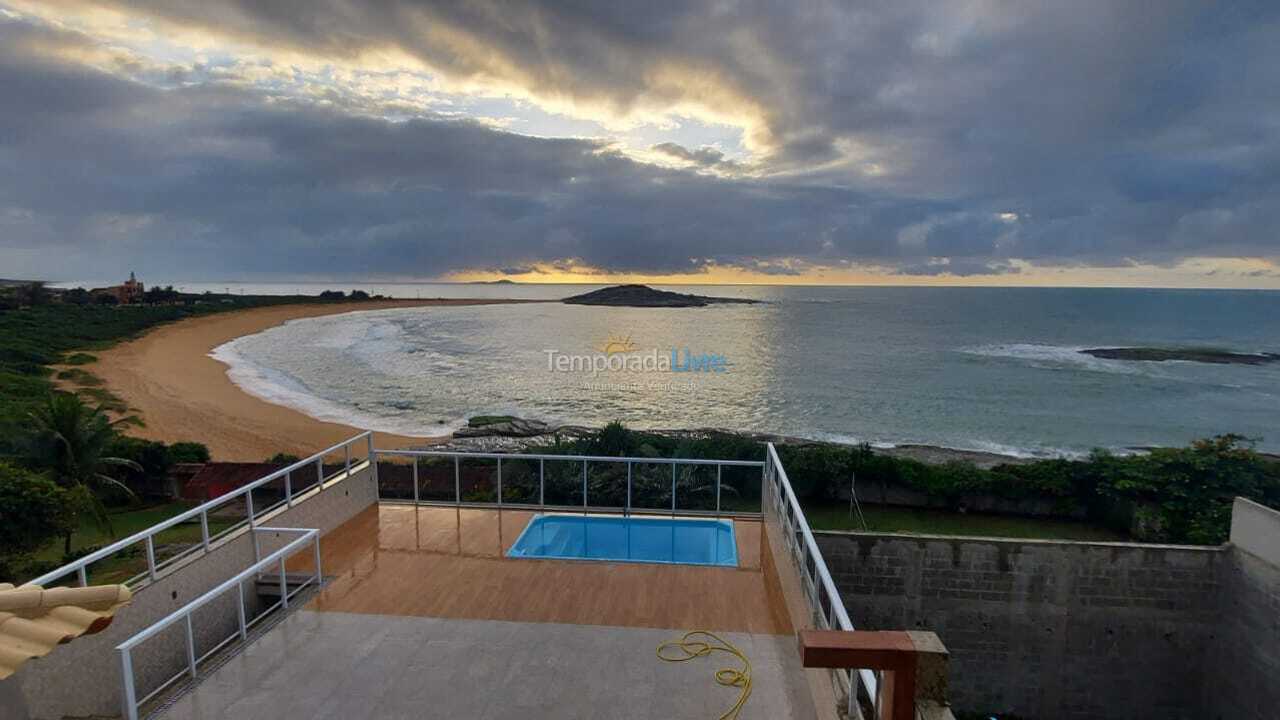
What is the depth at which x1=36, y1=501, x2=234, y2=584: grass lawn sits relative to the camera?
42.8 feet

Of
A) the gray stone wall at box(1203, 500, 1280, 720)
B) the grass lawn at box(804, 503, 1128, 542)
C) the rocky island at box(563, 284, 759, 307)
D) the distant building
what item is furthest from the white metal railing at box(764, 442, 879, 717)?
the rocky island at box(563, 284, 759, 307)

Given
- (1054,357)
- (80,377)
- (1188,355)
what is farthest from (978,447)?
(1188,355)

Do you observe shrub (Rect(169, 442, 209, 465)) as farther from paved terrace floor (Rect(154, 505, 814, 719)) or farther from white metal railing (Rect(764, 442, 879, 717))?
white metal railing (Rect(764, 442, 879, 717))

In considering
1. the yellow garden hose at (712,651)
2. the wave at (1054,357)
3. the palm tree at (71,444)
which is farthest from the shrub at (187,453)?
the wave at (1054,357)

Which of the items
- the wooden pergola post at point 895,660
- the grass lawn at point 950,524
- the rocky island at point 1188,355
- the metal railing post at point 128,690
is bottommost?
the grass lawn at point 950,524

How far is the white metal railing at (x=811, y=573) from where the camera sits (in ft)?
11.9

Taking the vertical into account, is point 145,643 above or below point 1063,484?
above

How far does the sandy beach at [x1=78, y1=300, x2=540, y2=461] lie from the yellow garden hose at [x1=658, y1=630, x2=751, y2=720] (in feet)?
81.5

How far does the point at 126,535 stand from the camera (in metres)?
16.2

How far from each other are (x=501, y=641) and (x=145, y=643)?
11.3ft

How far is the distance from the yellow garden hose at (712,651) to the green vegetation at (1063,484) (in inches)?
480

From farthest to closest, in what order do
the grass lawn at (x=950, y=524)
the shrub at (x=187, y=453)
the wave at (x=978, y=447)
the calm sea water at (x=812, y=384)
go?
the calm sea water at (x=812, y=384)
the wave at (x=978, y=447)
the shrub at (x=187, y=453)
the grass lawn at (x=950, y=524)

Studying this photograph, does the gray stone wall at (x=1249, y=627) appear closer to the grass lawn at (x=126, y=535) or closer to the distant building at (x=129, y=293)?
the grass lawn at (x=126, y=535)

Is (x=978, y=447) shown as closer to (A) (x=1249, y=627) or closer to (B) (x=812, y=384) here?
(B) (x=812, y=384)
